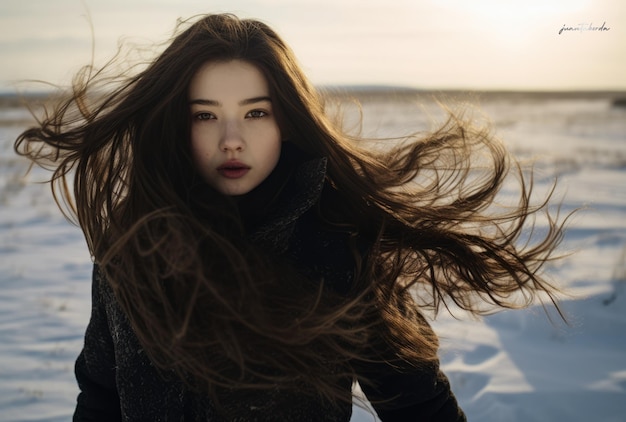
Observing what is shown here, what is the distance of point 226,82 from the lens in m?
2.04

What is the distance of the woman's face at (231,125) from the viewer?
2033mm

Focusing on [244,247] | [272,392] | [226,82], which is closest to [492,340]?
[272,392]

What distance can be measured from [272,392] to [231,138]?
28.1 inches

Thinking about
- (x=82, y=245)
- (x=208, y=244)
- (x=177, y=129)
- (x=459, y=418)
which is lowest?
(x=82, y=245)

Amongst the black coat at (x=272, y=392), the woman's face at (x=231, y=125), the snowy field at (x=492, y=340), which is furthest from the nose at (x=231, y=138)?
the snowy field at (x=492, y=340)

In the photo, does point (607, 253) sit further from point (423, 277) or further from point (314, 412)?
point (314, 412)

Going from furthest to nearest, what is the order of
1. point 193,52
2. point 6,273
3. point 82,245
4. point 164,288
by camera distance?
point 82,245 < point 6,273 < point 193,52 < point 164,288

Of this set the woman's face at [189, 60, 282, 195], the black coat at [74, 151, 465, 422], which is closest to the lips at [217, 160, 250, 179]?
the woman's face at [189, 60, 282, 195]

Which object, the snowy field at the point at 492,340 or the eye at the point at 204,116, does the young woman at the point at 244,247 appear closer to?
the eye at the point at 204,116

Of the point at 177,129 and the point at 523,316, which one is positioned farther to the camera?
the point at 523,316

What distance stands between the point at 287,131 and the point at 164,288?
609 millimetres

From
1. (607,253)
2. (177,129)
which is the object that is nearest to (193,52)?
(177,129)

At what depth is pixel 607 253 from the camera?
241 inches

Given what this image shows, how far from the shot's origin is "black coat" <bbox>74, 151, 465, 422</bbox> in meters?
1.97
